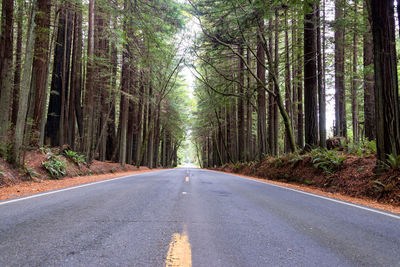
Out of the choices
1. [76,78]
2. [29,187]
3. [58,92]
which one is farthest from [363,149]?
[76,78]

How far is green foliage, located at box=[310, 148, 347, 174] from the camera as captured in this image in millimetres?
8438

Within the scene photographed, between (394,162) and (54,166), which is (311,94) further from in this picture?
(54,166)

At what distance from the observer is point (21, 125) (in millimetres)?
8359

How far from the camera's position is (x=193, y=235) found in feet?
8.54

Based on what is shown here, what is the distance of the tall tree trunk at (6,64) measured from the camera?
28.8 feet

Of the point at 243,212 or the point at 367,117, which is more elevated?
the point at 367,117

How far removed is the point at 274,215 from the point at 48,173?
384 inches

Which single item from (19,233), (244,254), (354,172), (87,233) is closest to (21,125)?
(19,233)

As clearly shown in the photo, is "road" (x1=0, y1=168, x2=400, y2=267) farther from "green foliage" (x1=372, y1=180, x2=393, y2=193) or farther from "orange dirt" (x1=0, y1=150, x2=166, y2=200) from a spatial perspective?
"orange dirt" (x1=0, y1=150, x2=166, y2=200)

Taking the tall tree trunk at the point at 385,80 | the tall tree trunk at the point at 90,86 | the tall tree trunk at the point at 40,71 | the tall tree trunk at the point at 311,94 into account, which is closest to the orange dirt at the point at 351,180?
the tall tree trunk at the point at 385,80

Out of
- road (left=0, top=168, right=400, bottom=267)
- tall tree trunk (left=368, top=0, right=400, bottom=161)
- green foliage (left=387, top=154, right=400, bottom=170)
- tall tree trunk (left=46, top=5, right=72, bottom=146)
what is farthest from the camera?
tall tree trunk (left=46, top=5, right=72, bottom=146)

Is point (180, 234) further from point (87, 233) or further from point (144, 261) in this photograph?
point (87, 233)

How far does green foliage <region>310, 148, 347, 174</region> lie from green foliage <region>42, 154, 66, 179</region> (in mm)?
10795

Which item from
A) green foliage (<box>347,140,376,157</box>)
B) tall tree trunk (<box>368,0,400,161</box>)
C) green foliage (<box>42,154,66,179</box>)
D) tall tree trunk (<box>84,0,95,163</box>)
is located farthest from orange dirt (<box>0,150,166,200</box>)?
green foliage (<box>347,140,376,157</box>)
